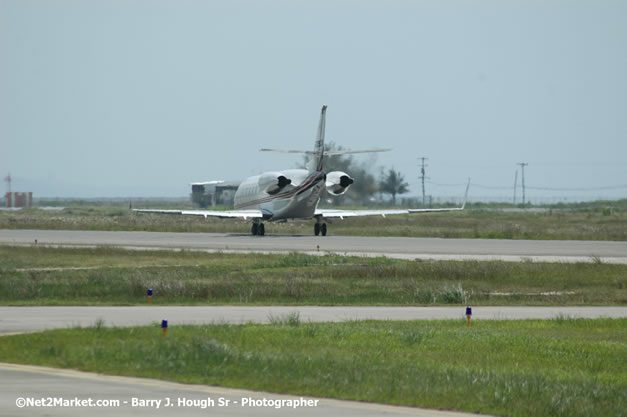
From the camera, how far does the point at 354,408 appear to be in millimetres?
14711

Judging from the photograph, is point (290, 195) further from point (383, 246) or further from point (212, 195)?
point (212, 195)

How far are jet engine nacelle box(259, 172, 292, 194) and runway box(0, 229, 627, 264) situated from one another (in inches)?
192

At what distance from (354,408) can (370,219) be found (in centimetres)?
8983

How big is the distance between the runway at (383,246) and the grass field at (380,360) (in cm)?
2688

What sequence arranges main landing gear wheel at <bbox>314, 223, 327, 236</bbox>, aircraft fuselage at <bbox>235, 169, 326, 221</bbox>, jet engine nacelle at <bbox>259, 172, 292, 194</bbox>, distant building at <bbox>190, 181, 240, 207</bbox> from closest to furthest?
aircraft fuselage at <bbox>235, 169, 326, 221</bbox> < jet engine nacelle at <bbox>259, 172, 292, 194</bbox> < main landing gear wheel at <bbox>314, 223, 327, 236</bbox> < distant building at <bbox>190, 181, 240, 207</bbox>

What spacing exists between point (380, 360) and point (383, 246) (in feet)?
140

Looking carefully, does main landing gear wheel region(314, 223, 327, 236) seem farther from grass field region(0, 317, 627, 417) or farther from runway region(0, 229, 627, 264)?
grass field region(0, 317, 627, 417)

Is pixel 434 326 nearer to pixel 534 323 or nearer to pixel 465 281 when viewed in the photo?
pixel 534 323

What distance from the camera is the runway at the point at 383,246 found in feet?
175

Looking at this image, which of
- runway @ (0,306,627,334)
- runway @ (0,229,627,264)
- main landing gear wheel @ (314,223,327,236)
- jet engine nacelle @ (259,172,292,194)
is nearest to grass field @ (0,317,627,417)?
runway @ (0,306,627,334)

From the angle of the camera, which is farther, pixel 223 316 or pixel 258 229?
pixel 258 229

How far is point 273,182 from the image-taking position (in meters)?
76.4

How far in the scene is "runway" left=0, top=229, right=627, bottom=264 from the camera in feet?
175

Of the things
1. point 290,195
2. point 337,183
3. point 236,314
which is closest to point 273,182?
point 290,195
